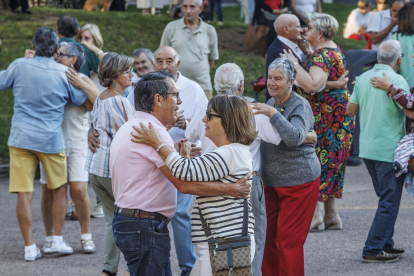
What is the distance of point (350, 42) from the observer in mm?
14859

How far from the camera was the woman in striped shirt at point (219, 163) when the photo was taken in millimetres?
3072

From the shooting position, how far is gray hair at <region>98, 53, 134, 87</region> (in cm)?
446

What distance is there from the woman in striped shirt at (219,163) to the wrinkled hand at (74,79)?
227 cm

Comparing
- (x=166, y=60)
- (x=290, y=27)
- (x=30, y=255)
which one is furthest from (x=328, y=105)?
(x=30, y=255)

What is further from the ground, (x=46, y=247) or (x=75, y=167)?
(x=75, y=167)

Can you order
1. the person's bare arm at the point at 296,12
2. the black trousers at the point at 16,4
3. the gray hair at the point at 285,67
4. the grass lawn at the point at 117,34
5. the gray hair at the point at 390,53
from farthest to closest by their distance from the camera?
1. the black trousers at the point at 16,4
2. the grass lawn at the point at 117,34
3. the person's bare arm at the point at 296,12
4. the gray hair at the point at 390,53
5. the gray hair at the point at 285,67

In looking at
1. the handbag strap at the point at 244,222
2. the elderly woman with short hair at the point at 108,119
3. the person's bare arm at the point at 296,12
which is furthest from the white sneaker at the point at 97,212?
the person's bare arm at the point at 296,12

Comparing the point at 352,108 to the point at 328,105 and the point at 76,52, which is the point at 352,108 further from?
the point at 76,52

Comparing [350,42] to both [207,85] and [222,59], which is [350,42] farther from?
[207,85]

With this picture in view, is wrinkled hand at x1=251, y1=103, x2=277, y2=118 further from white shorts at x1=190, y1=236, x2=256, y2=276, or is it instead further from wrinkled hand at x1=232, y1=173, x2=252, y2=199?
white shorts at x1=190, y1=236, x2=256, y2=276

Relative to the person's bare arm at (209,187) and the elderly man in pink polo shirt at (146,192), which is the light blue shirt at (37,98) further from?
the person's bare arm at (209,187)

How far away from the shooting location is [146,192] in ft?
10.5

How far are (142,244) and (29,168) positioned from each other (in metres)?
2.51

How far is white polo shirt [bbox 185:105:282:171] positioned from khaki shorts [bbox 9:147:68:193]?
1728mm
